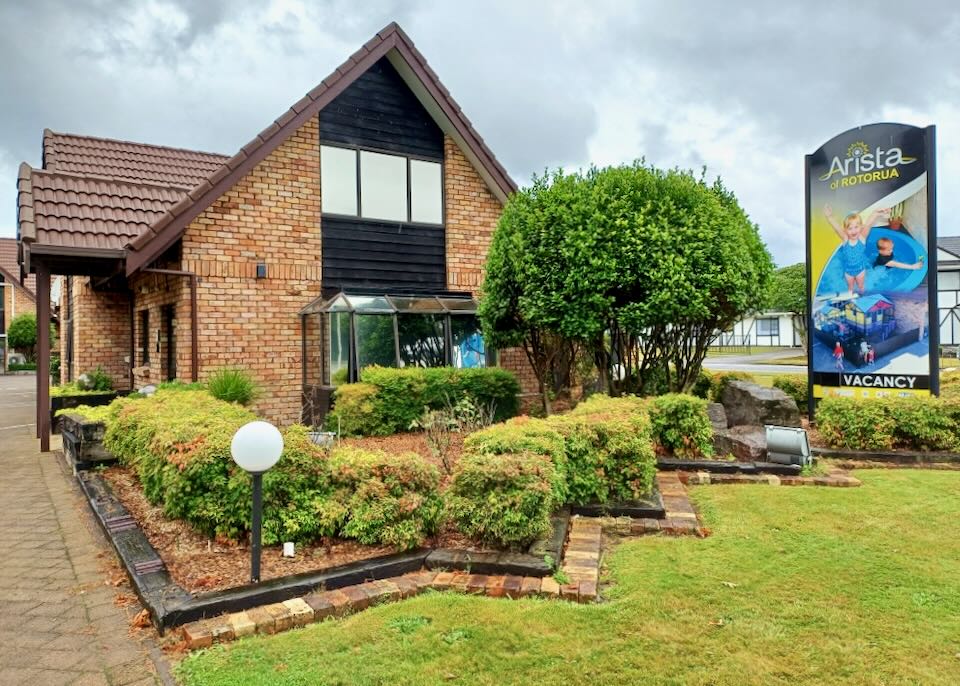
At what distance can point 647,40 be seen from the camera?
402 inches

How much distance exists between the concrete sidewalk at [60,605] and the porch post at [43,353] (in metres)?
3.26

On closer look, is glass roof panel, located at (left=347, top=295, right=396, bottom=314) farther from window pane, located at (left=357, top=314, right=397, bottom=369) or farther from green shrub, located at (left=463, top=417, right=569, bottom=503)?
green shrub, located at (left=463, top=417, right=569, bottom=503)

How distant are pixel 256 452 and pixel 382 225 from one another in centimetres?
868

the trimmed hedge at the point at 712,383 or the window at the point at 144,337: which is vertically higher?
the window at the point at 144,337

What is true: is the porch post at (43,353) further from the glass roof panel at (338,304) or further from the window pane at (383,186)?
the window pane at (383,186)

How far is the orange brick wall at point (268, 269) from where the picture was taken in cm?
1020

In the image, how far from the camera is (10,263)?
128 ft

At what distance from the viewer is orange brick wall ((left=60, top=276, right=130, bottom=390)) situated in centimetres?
1440

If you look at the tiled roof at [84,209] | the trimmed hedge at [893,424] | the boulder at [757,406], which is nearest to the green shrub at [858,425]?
the trimmed hedge at [893,424]

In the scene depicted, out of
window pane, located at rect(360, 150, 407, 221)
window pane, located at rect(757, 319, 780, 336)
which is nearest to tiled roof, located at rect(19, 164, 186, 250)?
window pane, located at rect(360, 150, 407, 221)

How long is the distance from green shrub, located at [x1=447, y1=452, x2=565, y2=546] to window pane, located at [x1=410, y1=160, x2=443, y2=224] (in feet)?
27.6

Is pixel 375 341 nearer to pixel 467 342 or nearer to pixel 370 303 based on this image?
pixel 370 303

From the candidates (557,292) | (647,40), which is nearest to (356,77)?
(647,40)

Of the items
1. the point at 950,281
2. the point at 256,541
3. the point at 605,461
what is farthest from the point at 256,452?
the point at 950,281
